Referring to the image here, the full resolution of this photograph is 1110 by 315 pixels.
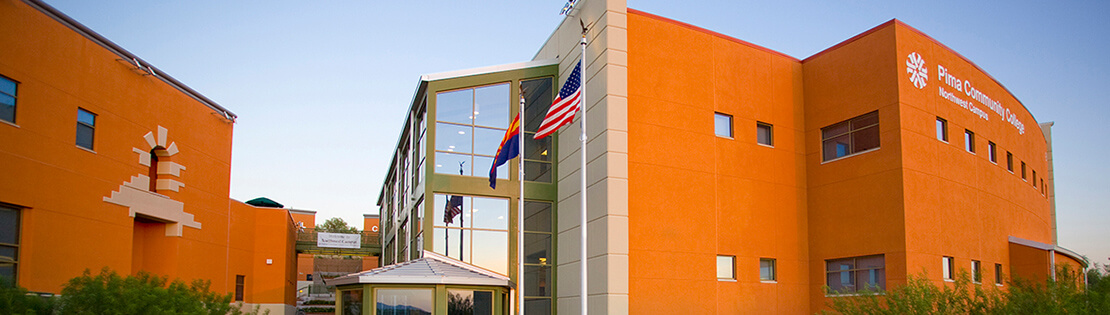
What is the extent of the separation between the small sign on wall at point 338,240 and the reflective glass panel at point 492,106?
2303cm

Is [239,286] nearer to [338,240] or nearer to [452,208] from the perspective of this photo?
[338,240]

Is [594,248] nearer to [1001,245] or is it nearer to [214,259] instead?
[1001,245]

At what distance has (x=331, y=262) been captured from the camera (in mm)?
74188

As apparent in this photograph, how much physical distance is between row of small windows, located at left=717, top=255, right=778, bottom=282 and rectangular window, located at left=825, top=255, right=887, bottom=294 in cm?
159

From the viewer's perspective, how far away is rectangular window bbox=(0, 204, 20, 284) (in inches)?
779

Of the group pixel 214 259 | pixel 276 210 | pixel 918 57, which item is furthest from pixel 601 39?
pixel 276 210

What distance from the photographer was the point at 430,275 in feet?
73.6

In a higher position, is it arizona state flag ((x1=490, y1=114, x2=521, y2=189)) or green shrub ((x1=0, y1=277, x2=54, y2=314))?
arizona state flag ((x1=490, y1=114, x2=521, y2=189))

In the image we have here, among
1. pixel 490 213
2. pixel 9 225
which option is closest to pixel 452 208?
pixel 490 213

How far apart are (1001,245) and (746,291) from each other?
356 inches

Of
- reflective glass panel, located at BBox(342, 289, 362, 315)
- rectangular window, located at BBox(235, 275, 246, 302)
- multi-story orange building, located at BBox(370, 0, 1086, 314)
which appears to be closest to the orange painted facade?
multi-story orange building, located at BBox(370, 0, 1086, 314)

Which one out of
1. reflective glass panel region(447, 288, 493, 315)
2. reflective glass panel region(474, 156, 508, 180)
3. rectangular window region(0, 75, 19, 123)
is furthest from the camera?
reflective glass panel region(474, 156, 508, 180)

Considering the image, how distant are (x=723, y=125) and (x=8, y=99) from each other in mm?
18942

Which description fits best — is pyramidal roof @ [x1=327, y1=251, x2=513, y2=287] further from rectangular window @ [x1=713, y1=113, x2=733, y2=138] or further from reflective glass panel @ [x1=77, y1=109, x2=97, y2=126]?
reflective glass panel @ [x1=77, y1=109, x2=97, y2=126]
